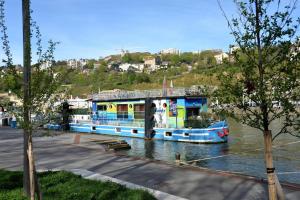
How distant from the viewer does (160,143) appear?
125 ft

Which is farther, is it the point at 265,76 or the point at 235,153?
the point at 235,153

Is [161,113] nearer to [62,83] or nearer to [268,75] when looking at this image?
[62,83]

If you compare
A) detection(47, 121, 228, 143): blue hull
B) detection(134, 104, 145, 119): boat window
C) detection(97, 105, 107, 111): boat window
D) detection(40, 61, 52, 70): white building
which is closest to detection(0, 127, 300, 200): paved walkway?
detection(40, 61, 52, 70): white building

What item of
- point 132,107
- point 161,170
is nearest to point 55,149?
point 161,170

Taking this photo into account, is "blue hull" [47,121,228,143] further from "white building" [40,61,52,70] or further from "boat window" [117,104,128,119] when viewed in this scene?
"white building" [40,61,52,70]

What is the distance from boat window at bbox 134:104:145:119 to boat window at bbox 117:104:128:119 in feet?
5.93

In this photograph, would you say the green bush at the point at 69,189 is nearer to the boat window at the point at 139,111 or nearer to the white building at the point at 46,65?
the white building at the point at 46,65

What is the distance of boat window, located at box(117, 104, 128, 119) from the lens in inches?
1825

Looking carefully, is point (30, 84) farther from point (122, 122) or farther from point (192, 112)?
point (122, 122)

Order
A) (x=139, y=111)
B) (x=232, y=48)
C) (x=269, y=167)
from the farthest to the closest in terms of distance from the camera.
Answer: (x=139, y=111) < (x=232, y=48) < (x=269, y=167)

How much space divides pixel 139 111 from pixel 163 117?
14.3 feet

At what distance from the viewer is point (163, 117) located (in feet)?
134

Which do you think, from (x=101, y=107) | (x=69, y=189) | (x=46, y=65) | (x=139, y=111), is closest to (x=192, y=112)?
(x=139, y=111)

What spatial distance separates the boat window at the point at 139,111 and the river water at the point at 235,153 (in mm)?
3289
